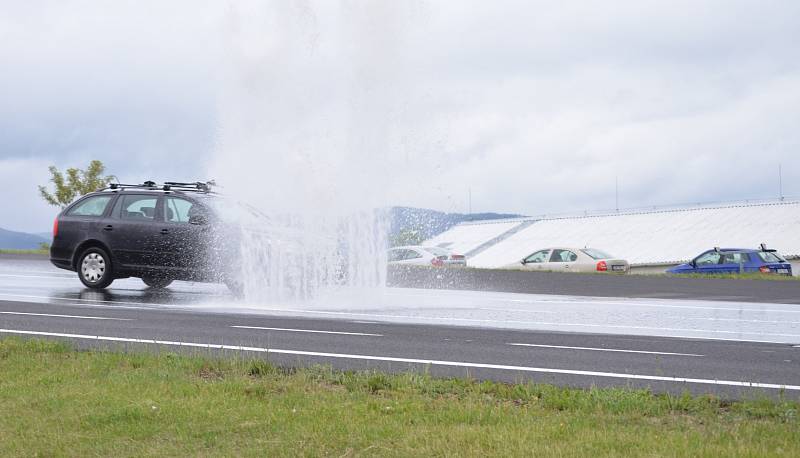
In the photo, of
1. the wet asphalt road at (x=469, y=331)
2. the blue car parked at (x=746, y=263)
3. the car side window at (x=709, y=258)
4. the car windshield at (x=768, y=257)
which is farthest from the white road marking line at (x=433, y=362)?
the car side window at (x=709, y=258)

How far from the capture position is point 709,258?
3212cm

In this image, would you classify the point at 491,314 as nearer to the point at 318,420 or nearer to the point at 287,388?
the point at 287,388

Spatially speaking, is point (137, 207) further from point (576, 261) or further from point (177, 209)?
point (576, 261)

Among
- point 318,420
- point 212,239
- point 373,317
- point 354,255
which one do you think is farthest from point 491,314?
point 318,420

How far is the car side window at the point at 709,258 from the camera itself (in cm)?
3167

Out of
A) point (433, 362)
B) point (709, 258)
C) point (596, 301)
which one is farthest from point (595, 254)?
point (433, 362)

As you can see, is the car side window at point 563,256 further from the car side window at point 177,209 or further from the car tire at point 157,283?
the car side window at point 177,209

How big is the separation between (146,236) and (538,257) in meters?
19.5

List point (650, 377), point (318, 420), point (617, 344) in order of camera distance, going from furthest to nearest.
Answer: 1. point (617, 344)
2. point (650, 377)
3. point (318, 420)

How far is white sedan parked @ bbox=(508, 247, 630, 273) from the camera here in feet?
105

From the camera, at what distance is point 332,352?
35.1ft

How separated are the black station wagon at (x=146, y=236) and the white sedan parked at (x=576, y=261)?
15.8 metres

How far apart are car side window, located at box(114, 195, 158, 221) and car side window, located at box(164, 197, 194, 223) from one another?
28 centimetres

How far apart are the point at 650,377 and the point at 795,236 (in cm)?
4528
